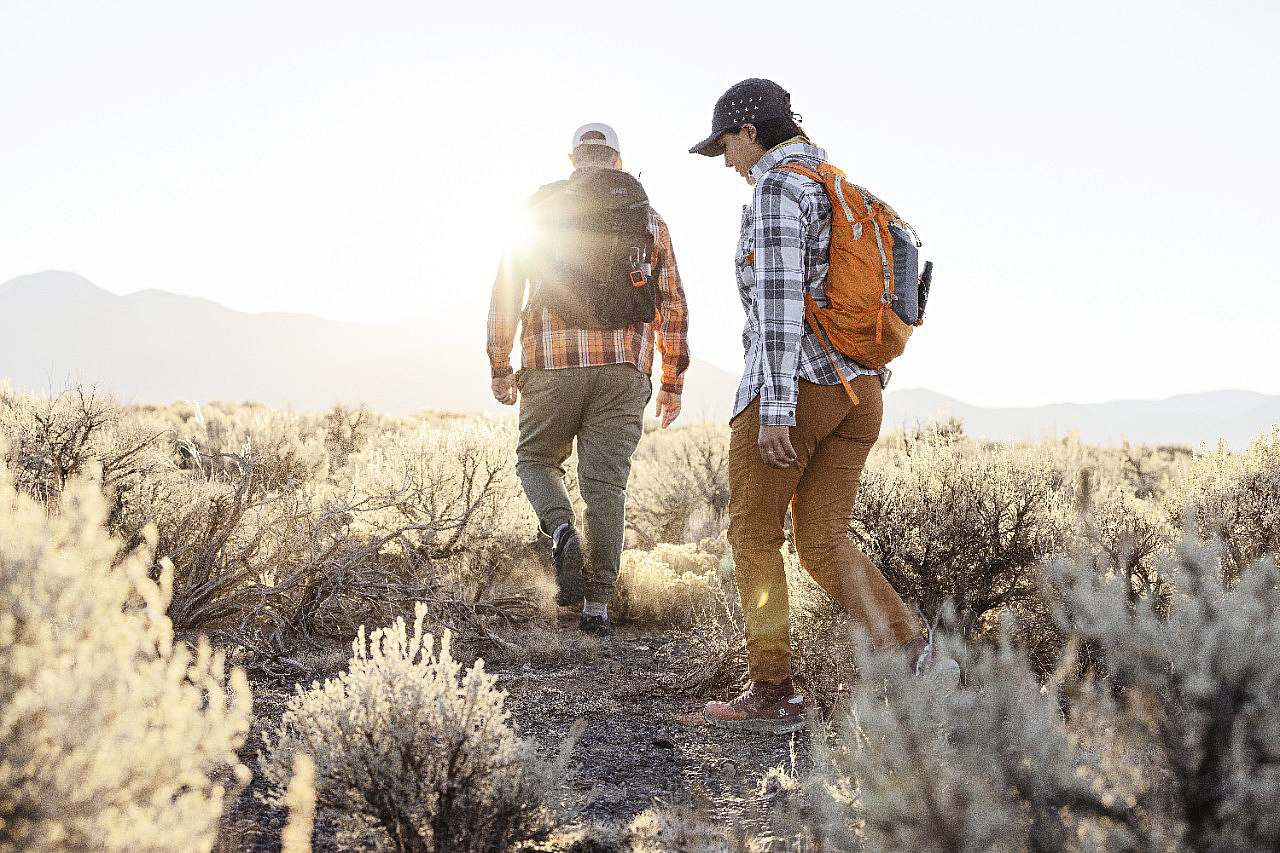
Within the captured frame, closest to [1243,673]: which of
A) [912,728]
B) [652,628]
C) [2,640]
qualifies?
[912,728]

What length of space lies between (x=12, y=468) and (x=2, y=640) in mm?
2952

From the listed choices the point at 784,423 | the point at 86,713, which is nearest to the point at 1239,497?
the point at 784,423

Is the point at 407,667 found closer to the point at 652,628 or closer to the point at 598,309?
the point at 598,309

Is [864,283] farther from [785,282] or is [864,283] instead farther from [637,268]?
[637,268]

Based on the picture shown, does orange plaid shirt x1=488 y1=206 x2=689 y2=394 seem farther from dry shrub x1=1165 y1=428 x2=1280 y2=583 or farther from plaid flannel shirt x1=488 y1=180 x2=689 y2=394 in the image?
dry shrub x1=1165 y1=428 x2=1280 y2=583

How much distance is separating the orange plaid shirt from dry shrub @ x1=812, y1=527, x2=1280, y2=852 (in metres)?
3.36

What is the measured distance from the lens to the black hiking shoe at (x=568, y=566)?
4969 millimetres

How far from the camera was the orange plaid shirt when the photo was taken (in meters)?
5.05

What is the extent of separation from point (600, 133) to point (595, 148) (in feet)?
0.35

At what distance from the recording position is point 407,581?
17.4 ft

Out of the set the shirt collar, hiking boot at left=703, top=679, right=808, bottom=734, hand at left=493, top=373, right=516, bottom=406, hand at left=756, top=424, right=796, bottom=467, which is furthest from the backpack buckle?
hiking boot at left=703, top=679, right=808, bottom=734

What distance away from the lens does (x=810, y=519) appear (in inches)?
135

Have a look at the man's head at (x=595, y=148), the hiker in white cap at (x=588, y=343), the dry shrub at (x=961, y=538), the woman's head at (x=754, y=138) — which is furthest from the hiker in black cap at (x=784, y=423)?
the man's head at (x=595, y=148)

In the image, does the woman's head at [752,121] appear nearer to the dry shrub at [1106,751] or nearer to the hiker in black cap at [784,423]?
the hiker in black cap at [784,423]
